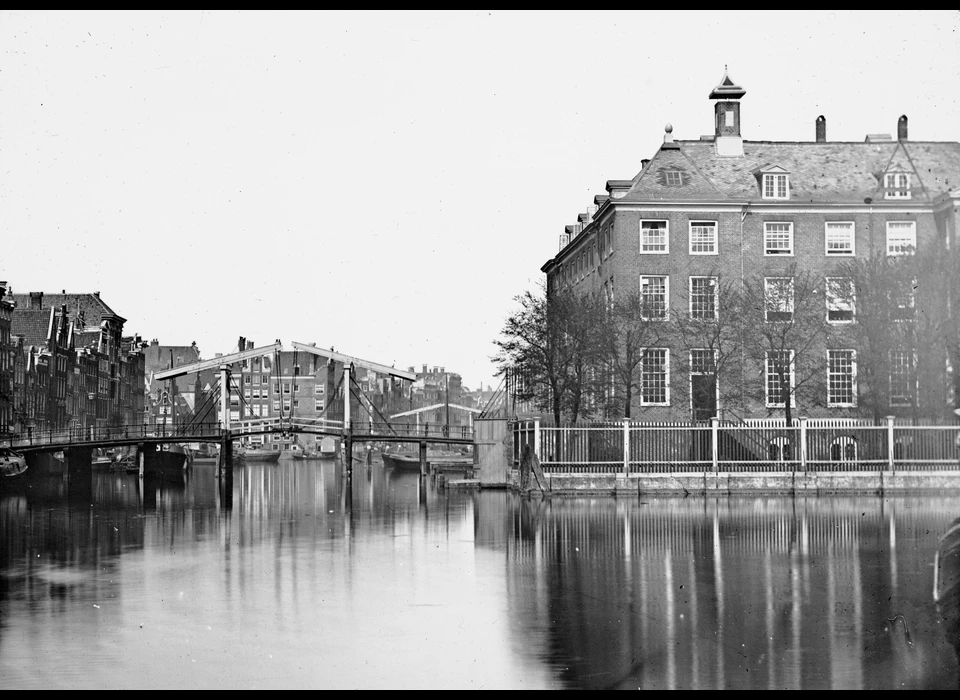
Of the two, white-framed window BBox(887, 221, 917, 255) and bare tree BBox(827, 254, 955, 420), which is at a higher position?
white-framed window BBox(887, 221, 917, 255)

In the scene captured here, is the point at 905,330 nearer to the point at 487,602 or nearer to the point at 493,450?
the point at 493,450

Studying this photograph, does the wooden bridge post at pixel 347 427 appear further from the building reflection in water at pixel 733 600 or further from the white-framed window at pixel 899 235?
the building reflection in water at pixel 733 600

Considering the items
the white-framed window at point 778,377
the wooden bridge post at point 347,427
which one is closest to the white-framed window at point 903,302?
the white-framed window at point 778,377

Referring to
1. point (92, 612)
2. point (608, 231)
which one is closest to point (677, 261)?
point (608, 231)

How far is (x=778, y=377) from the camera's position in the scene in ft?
188

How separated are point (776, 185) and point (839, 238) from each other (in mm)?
4219

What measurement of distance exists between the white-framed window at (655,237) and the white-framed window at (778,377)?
26.0ft

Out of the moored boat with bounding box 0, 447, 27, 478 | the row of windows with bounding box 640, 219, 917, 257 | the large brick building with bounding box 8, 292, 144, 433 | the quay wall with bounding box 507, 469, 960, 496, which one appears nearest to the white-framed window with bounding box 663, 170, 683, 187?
the row of windows with bounding box 640, 219, 917, 257

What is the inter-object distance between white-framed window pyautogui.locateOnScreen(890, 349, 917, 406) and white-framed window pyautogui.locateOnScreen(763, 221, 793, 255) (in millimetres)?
10159

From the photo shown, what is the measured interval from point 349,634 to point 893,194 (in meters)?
51.1

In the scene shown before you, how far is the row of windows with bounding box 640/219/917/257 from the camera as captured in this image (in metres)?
59.5

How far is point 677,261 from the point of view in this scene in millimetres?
59656

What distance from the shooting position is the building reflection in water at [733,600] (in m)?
13.3

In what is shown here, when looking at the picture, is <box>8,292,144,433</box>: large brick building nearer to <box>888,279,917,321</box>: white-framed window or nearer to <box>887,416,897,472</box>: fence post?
<box>888,279,917,321</box>: white-framed window
